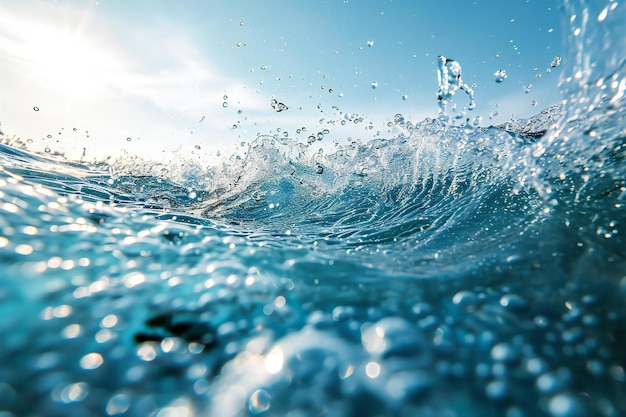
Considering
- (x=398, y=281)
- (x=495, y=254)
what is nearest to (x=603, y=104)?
(x=495, y=254)

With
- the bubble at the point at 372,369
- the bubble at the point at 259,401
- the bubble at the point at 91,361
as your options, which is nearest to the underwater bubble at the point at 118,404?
the bubble at the point at 91,361

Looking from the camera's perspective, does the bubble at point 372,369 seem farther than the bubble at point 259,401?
Yes

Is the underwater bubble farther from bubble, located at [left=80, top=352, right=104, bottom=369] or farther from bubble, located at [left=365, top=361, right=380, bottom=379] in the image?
bubble, located at [left=365, top=361, right=380, bottom=379]

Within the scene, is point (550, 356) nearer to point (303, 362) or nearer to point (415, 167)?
point (303, 362)

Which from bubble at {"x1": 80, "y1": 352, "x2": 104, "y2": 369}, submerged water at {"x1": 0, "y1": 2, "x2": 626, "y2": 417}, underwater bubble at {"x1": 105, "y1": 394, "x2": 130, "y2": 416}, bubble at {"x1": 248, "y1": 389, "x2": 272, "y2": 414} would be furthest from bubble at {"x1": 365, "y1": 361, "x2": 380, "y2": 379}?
bubble at {"x1": 80, "y1": 352, "x2": 104, "y2": 369}

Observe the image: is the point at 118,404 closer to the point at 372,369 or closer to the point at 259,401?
the point at 259,401

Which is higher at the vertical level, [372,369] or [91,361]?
[372,369]

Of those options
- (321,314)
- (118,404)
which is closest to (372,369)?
(321,314)

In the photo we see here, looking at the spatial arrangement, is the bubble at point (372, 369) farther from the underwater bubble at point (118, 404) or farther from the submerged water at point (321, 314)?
the underwater bubble at point (118, 404)
